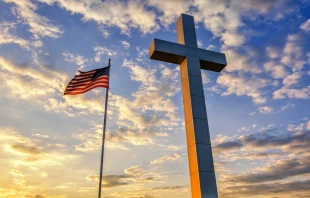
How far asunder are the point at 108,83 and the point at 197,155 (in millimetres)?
6020

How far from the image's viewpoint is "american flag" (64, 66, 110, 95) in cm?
1415

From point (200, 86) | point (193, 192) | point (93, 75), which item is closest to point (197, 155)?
point (193, 192)

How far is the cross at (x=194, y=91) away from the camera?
10.1 metres

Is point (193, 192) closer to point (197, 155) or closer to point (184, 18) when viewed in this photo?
point (197, 155)

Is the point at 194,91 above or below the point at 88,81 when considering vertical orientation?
below

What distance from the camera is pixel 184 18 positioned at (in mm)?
13422

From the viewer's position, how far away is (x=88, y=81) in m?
14.5

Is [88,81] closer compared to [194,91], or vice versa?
[194,91]

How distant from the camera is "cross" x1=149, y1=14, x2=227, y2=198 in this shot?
10.1 metres

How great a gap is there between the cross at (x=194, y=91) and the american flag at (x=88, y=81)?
3143 millimetres

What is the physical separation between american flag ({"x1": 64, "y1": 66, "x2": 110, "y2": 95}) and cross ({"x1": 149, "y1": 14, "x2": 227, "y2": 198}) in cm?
314

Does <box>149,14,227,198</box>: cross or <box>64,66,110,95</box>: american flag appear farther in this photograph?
<box>64,66,110,95</box>: american flag

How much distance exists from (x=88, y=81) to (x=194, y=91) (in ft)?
18.9

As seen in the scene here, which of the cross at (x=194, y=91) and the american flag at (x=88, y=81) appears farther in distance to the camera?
the american flag at (x=88, y=81)
